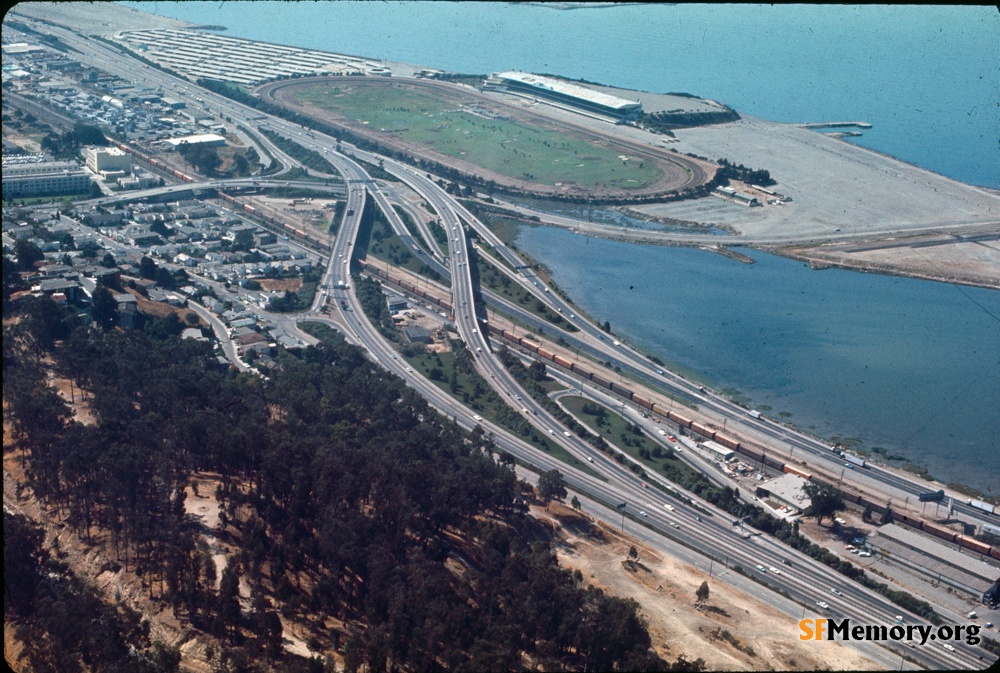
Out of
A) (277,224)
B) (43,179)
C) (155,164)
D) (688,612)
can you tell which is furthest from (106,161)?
(688,612)

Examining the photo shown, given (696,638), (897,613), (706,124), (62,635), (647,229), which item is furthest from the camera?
(706,124)

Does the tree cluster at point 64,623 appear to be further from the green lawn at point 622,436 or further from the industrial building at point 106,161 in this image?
the industrial building at point 106,161

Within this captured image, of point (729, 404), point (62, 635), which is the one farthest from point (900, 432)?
point (62, 635)

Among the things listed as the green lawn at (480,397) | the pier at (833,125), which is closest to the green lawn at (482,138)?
the pier at (833,125)

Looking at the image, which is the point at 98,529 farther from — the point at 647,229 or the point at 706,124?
the point at 706,124

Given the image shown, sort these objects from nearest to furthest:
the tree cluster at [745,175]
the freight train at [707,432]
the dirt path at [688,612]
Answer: the dirt path at [688,612], the freight train at [707,432], the tree cluster at [745,175]

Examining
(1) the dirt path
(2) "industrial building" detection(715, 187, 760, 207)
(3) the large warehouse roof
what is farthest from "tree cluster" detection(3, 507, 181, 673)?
(3) the large warehouse roof

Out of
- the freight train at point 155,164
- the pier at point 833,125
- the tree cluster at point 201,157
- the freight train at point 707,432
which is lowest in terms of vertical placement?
the freight train at point 707,432
